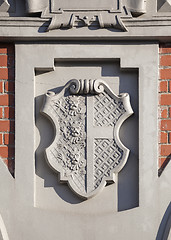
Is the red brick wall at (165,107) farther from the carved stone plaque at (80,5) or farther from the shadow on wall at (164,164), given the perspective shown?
the carved stone plaque at (80,5)

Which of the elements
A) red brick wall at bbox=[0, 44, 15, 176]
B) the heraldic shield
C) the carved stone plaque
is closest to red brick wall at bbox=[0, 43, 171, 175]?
red brick wall at bbox=[0, 44, 15, 176]

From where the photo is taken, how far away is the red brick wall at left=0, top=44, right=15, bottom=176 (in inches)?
238

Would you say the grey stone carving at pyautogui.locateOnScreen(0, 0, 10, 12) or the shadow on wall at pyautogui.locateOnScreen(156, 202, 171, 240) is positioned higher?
the grey stone carving at pyautogui.locateOnScreen(0, 0, 10, 12)

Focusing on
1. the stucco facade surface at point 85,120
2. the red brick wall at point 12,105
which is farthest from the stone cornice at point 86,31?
the red brick wall at point 12,105

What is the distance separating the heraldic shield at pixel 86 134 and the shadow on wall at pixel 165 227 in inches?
15.9

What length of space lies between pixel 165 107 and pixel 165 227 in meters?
0.76

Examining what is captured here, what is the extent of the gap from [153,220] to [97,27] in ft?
4.20

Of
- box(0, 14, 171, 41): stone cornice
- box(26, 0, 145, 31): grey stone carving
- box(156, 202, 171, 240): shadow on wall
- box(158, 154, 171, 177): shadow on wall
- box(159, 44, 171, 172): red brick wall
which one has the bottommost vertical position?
box(156, 202, 171, 240): shadow on wall

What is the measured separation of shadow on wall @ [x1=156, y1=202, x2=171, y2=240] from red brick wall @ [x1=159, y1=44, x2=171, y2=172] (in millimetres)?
304

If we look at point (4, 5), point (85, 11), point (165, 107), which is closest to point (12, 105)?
point (4, 5)

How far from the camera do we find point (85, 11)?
19.9 feet

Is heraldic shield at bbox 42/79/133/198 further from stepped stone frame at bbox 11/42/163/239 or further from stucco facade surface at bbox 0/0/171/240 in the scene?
stepped stone frame at bbox 11/42/163/239

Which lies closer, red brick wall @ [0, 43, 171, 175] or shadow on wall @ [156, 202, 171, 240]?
shadow on wall @ [156, 202, 171, 240]

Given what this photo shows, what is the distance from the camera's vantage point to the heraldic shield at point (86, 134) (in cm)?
598
